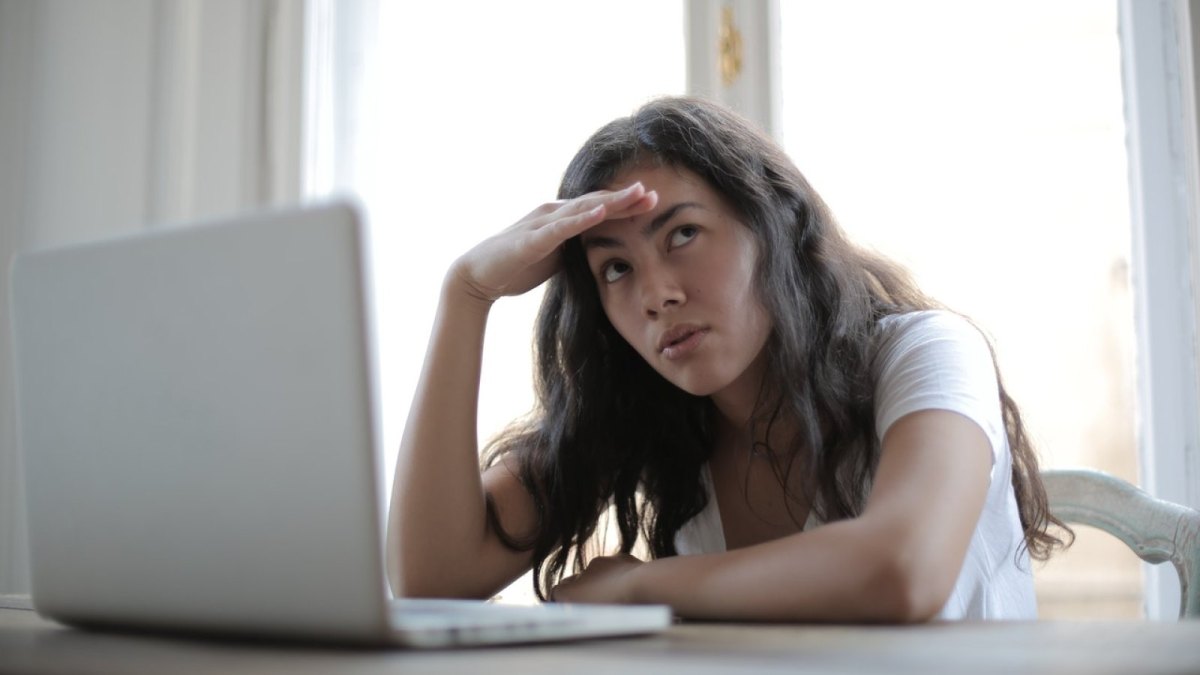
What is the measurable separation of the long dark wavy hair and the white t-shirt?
54 mm

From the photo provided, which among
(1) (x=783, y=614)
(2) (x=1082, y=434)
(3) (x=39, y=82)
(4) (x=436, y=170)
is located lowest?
(2) (x=1082, y=434)

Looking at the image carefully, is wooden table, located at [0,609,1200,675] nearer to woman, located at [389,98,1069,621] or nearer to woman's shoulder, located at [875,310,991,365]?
woman, located at [389,98,1069,621]

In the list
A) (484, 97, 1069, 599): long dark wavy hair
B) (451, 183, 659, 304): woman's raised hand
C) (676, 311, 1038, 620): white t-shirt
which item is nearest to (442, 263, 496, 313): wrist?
(451, 183, 659, 304): woman's raised hand

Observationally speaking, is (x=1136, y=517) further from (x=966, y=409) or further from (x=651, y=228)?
(x=651, y=228)

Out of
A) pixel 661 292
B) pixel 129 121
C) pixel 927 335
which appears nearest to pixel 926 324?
pixel 927 335

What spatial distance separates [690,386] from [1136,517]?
20.4 inches

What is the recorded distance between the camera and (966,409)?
1086 millimetres

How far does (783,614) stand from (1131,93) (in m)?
1.33

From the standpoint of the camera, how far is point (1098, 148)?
1.91 metres

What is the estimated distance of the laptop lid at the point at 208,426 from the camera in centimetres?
61

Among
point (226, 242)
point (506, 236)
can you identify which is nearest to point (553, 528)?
point (506, 236)

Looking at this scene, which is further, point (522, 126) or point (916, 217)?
point (522, 126)

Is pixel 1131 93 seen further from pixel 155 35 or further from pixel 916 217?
pixel 155 35

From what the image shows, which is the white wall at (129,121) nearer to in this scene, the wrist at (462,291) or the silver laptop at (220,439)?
the wrist at (462,291)
